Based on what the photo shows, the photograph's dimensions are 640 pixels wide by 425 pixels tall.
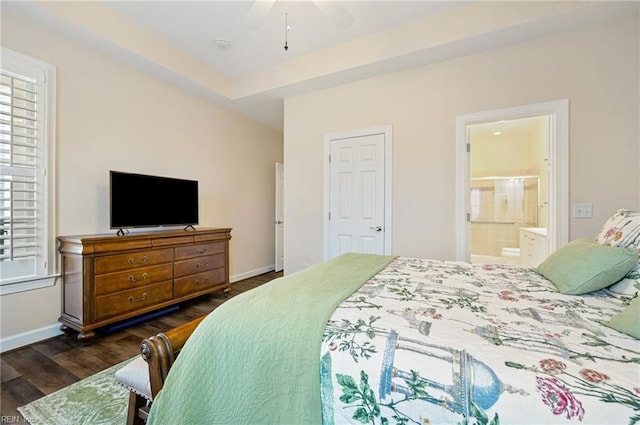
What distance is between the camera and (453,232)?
2.90 meters

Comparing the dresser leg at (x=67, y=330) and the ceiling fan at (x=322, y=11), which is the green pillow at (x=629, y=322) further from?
the dresser leg at (x=67, y=330)

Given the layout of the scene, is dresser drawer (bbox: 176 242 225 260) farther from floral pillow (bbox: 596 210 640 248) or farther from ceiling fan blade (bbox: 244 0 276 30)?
floral pillow (bbox: 596 210 640 248)

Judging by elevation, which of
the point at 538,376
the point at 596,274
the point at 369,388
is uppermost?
the point at 596,274

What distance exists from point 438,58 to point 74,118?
3.71 m

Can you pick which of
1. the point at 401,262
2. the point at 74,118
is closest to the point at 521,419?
the point at 401,262

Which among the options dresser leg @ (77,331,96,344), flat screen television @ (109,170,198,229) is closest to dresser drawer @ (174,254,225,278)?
flat screen television @ (109,170,198,229)

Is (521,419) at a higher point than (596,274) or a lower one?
lower

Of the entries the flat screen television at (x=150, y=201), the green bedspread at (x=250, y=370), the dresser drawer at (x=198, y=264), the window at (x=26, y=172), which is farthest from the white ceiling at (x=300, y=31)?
the dresser drawer at (x=198, y=264)

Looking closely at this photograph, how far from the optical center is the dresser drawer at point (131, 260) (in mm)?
2414

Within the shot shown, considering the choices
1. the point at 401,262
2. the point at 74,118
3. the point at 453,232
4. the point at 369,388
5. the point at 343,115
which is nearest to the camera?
the point at 369,388

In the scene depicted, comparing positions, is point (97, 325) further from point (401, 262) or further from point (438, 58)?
point (438, 58)

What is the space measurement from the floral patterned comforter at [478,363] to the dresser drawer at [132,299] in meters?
2.43

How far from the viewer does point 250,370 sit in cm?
92

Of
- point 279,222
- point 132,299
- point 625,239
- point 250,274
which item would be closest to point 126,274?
point 132,299
